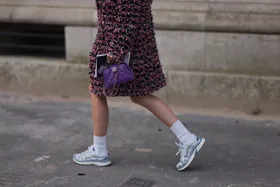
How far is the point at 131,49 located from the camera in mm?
3996

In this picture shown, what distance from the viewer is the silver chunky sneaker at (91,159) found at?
14.3 feet

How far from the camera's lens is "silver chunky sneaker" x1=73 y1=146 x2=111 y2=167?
4.36 m

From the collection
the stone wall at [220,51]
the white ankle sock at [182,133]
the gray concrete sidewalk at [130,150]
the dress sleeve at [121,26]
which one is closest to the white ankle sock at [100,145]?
the gray concrete sidewalk at [130,150]

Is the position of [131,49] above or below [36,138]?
above

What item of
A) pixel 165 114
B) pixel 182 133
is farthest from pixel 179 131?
pixel 165 114

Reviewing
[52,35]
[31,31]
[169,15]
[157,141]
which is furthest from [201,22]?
[31,31]

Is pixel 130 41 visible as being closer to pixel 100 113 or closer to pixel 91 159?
pixel 100 113

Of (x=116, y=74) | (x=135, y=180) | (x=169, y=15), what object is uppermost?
(x=169, y=15)

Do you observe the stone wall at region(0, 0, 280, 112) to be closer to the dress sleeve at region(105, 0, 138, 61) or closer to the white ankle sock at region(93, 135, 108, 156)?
the white ankle sock at region(93, 135, 108, 156)

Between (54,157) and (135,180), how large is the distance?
86 cm

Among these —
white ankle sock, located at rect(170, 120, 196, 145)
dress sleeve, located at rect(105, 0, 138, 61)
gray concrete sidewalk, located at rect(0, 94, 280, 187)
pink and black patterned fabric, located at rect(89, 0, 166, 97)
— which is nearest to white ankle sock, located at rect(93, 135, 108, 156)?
gray concrete sidewalk, located at rect(0, 94, 280, 187)

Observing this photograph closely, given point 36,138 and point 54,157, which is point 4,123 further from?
point 54,157

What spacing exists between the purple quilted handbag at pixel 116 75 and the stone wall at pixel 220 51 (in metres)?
2.06

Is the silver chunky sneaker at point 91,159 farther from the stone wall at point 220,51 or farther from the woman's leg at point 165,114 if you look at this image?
the stone wall at point 220,51
